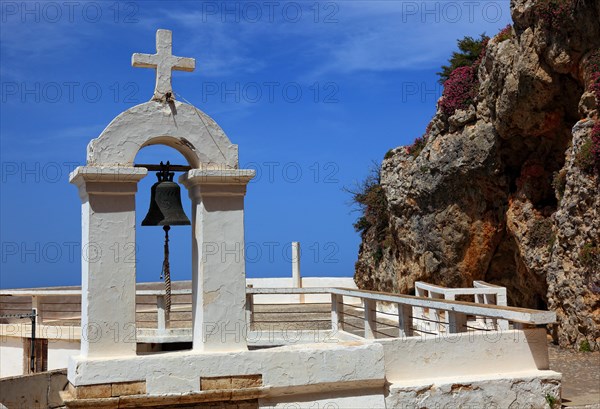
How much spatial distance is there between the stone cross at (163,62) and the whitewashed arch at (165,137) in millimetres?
157

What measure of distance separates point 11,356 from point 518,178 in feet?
45.6

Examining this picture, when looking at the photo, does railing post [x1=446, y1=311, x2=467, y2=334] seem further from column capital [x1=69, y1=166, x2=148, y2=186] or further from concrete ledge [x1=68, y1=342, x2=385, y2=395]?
column capital [x1=69, y1=166, x2=148, y2=186]

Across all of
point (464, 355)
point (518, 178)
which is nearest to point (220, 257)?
point (464, 355)

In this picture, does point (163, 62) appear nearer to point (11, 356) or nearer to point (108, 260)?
point (108, 260)

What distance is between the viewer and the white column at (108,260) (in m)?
6.10

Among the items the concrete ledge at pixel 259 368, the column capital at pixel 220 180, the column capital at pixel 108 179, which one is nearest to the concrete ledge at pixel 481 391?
the concrete ledge at pixel 259 368

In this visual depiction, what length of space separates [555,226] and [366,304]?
8237 millimetres

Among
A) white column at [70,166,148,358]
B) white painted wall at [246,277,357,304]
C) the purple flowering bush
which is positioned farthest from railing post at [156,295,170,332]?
the purple flowering bush

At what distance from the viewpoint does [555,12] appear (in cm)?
1547

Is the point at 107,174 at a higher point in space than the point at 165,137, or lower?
lower

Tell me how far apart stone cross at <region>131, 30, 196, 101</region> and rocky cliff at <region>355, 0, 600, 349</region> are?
10271 mm

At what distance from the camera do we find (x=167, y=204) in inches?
294

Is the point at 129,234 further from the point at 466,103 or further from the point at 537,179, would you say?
the point at 466,103

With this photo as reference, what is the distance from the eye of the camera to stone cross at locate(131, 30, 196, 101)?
6.48 meters
